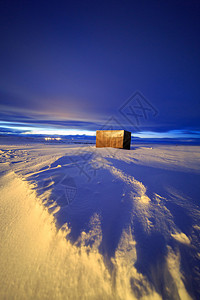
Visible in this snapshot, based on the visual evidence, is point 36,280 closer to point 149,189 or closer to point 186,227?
point 186,227

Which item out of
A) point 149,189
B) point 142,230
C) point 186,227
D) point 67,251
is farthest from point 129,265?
point 149,189

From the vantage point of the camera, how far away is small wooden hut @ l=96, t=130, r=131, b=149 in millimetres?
9373

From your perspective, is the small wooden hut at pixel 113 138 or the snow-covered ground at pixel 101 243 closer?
the snow-covered ground at pixel 101 243

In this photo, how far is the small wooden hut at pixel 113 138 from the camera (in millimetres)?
9373

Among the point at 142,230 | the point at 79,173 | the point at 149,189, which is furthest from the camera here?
the point at 79,173

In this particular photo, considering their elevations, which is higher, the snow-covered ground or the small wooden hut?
the small wooden hut

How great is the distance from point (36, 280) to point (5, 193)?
72.9 inches

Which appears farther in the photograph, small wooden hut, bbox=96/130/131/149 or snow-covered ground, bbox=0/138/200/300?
A: small wooden hut, bbox=96/130/131/149

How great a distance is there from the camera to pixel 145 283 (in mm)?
868

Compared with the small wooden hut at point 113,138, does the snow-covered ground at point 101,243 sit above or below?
below

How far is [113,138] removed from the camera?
970 centimetres

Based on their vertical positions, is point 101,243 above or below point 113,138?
below

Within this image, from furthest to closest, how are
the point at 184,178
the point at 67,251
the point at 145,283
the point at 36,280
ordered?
the point at 184,178
the point at 67,251
the point at 36,280
the point at 145,283

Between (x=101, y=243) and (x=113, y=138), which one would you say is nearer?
(x=101, y=243)
